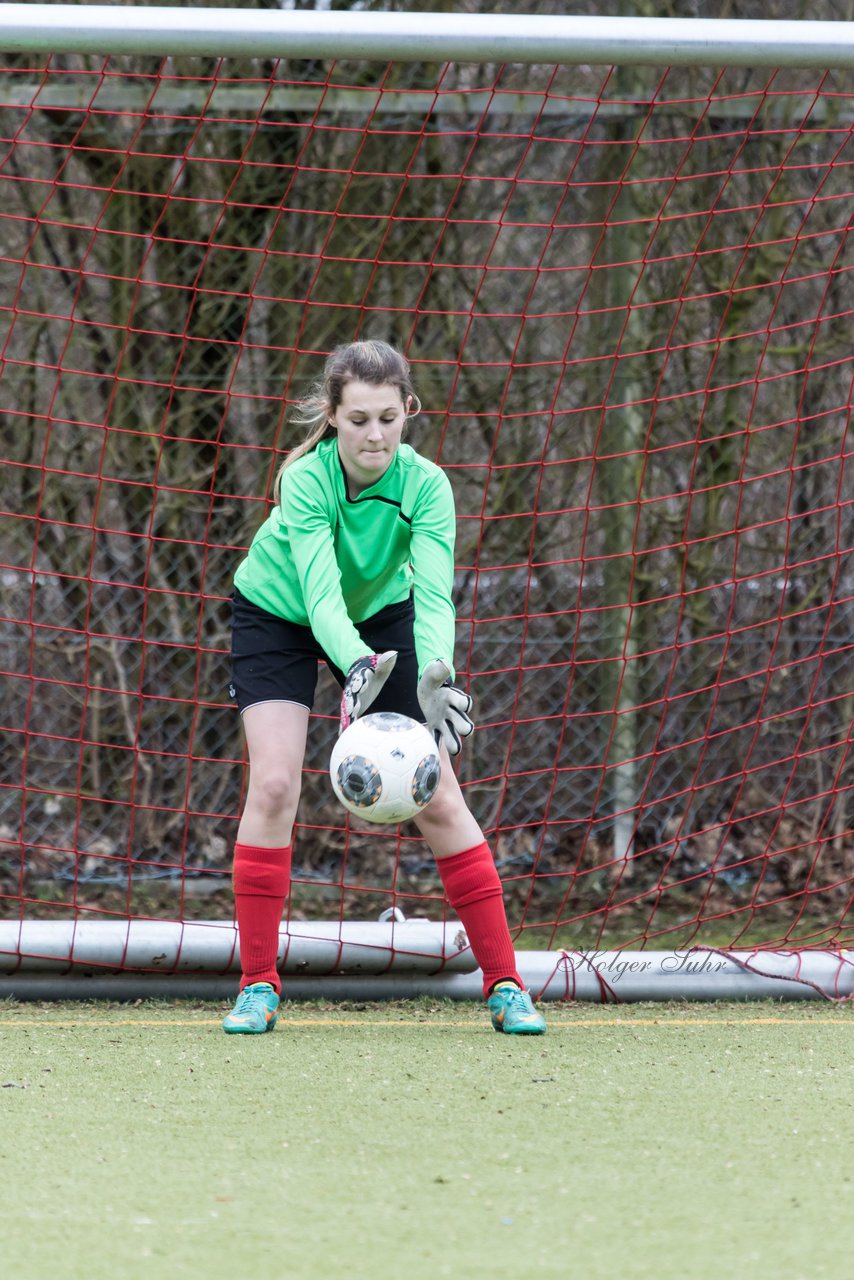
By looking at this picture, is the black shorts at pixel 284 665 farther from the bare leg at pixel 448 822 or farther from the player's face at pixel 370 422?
the player's face at pixel 370 422

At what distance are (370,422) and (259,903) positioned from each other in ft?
3.38

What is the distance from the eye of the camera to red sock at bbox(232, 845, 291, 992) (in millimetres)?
3201

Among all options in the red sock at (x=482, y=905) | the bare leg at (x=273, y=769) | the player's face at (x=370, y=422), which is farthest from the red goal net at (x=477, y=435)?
the player's face at (x=370, y=422)

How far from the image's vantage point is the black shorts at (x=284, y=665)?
10.5 feet

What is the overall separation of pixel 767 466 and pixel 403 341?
52.7 inches

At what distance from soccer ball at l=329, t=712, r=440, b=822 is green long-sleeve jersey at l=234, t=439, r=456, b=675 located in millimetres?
190

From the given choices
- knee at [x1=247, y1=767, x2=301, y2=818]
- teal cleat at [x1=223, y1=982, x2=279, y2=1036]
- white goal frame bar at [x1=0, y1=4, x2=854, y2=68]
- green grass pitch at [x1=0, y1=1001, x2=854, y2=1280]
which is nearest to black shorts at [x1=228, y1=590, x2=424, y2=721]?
knee at [x1=247, y1=767, x2=301, y2=818]

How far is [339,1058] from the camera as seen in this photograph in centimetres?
296

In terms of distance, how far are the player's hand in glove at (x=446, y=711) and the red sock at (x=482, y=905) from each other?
0.97 feet

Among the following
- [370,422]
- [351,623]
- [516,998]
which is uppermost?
[370,422]

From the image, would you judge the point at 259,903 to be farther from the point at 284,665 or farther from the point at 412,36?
the point at 412,36

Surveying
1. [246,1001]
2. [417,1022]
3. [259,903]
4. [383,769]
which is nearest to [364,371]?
[383,769]

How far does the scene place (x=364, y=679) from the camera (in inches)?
114

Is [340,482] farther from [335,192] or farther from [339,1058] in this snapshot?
[335,192]
